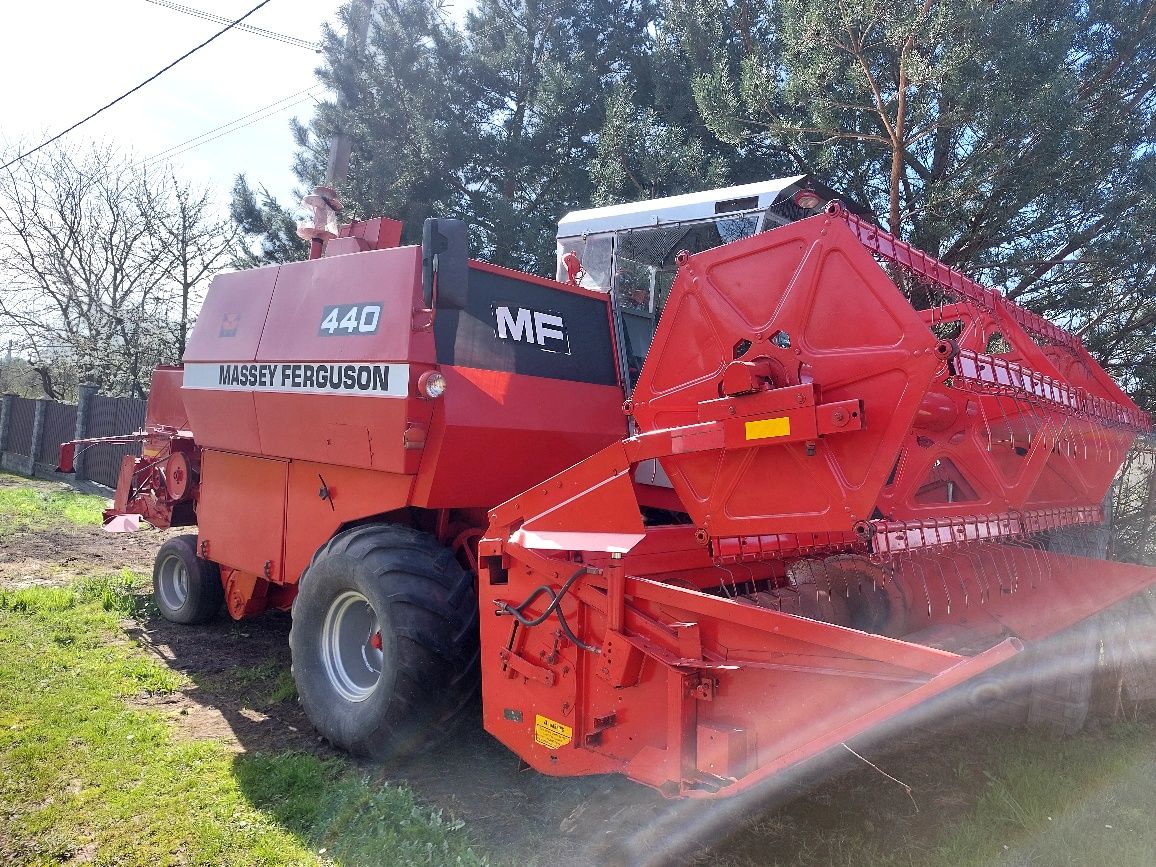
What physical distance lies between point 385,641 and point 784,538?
5.63 ft

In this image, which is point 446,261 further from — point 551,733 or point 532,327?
point 551,733

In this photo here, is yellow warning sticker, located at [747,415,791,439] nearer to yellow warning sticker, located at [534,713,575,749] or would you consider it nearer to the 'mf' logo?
yellow warning sticker, located at [534,713,575,749]

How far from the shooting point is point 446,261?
346 centimetres

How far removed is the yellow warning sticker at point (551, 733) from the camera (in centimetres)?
299

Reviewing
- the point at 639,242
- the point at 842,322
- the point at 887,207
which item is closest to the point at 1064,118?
the point at 887,207

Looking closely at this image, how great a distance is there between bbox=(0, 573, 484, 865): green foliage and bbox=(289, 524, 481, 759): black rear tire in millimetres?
242

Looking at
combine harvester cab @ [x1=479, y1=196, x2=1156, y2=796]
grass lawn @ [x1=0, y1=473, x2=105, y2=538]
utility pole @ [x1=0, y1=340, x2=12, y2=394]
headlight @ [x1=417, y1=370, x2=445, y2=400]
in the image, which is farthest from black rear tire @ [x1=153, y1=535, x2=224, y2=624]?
utility pole @ [x1=0, y1=340, x2=12, y2=394]

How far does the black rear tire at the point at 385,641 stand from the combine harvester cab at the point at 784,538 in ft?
0.80

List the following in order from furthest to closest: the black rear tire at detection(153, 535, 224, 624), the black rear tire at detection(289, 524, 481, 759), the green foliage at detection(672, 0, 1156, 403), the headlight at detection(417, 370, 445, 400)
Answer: the green foliage at detection(672, 0, 1156, 403) < the black rear tire at detection(153, 535, 224, 624) < the headlight at detection(417, 370, 445, 400) < the black rear tire at detection(289, 524, 481, 759)

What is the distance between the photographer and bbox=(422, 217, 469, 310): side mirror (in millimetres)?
3463

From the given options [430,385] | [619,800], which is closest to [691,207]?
[430,385]

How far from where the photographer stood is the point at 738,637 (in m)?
2.56

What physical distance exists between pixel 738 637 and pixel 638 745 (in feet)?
1.87

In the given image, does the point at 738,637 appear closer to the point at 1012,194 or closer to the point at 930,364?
the point at 930,364
